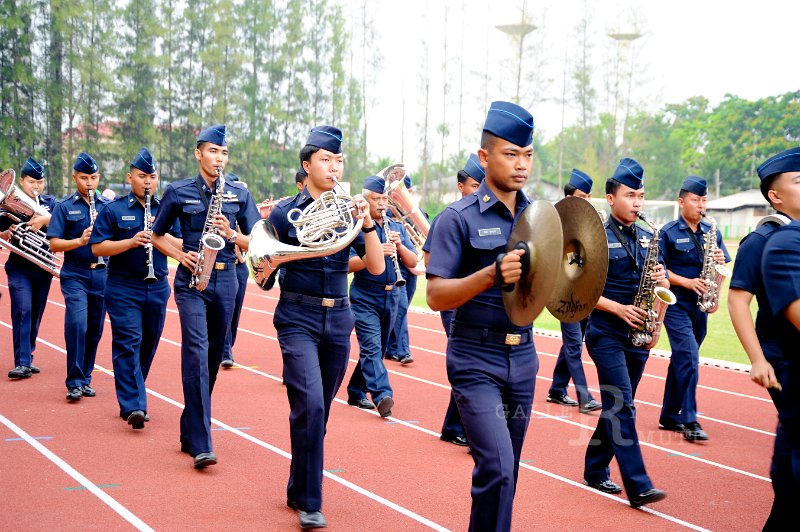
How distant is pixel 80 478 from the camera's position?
6180mm

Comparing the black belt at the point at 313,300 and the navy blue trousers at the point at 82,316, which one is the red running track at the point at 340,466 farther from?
the black belt at the point at 313,300

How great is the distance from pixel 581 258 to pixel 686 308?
15.3 feet

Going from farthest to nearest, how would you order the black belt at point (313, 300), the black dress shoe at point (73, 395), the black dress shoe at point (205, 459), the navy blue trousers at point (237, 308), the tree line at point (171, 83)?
the tree line at point (171, 83) < the navy blue trousers at point (237, 308) < the black dress shoe at point (73, 395) < the black dress shoe at point (205, 459) < the black belt at point (313, 300)

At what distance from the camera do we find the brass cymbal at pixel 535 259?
3721 millimetres

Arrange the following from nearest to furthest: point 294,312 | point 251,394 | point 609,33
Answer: point 294,312, point 251,394, point 609,33

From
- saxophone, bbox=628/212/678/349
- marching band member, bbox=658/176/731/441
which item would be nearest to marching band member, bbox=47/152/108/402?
saxophone, bbox=628/212/678/349

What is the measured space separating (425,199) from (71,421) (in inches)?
1551

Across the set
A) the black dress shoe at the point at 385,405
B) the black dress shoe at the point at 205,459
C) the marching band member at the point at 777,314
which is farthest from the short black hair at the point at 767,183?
the black dress shoe at the point at 385,405

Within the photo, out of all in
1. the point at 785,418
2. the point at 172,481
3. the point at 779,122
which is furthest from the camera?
the point at 779,122

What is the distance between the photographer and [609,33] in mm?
45969

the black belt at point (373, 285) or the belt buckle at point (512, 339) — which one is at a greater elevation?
the belt buckle at point (512, 339)

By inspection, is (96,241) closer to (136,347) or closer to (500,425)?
(136,347)

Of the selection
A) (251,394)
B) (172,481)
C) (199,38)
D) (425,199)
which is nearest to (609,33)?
(425,199)

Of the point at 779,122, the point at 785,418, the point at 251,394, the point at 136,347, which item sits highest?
the point at 779,122
